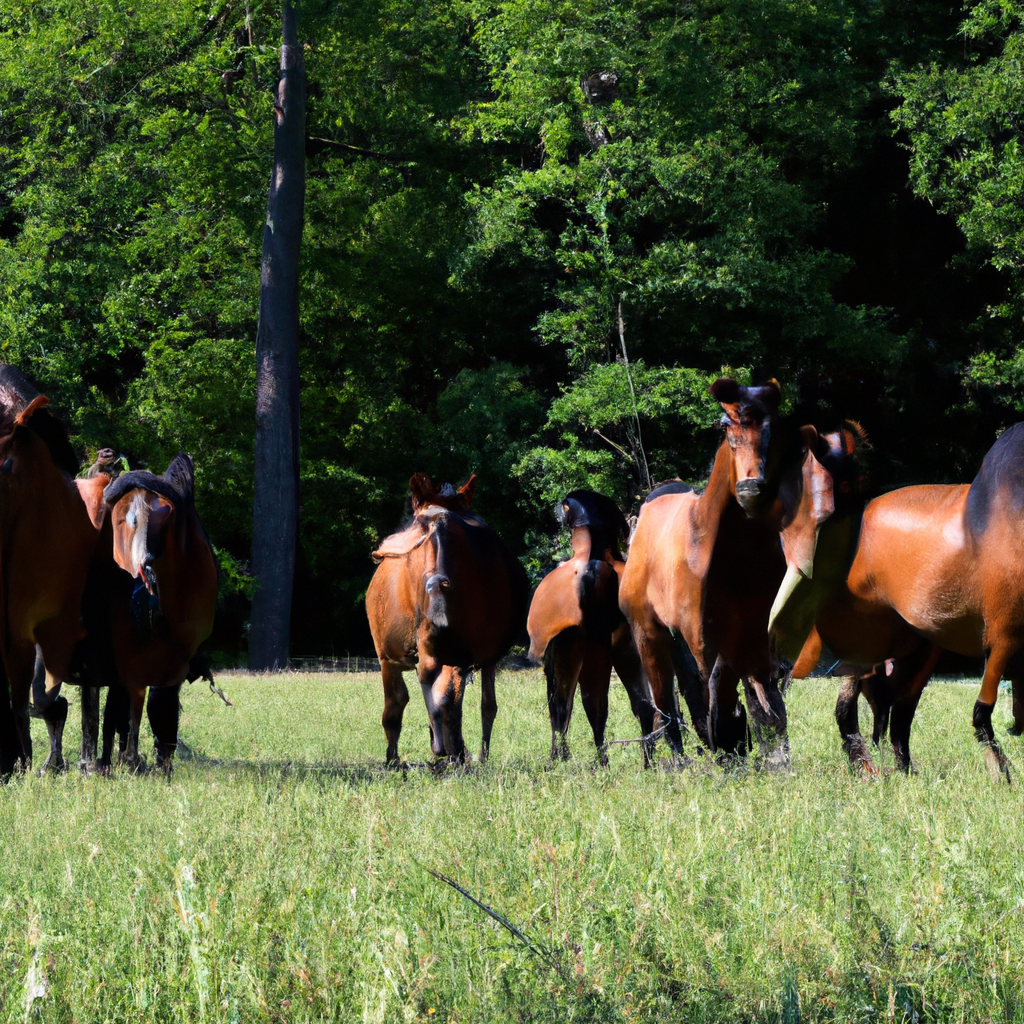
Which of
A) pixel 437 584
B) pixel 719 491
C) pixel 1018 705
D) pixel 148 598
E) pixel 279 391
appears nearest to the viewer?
pixel 719 491

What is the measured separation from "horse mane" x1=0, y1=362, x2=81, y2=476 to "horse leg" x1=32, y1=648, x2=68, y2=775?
2.09 metres

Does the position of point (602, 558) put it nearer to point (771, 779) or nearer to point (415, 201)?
point (771, 779)

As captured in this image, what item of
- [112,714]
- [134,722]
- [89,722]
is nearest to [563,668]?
[134,722]

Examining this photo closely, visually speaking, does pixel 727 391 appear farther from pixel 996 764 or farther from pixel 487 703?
pixel 487 703

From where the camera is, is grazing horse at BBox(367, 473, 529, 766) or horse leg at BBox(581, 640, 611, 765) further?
horse leg at BBox(581, 640, 611, 765)

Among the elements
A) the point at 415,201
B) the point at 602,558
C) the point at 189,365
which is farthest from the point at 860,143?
the point at 602,558

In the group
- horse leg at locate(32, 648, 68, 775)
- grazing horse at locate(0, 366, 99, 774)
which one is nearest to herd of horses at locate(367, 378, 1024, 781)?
grazing horse at locate(0, 366, 99, 774)

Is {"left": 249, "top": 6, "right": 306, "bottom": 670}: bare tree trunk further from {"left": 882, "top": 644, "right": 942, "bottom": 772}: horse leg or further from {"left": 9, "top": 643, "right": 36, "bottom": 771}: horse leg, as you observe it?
{"left": 882, "top": 644, "right": 942, "bottom": 772}: horse leg

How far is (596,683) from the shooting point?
10352 mm

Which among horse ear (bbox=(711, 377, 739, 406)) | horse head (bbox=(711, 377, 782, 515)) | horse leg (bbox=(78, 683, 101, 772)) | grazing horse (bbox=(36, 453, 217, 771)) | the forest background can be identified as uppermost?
the forest background

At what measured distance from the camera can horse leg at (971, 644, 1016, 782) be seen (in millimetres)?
7500

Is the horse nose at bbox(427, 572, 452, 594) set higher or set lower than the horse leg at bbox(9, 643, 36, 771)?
higher

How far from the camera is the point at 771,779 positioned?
727 centimetres

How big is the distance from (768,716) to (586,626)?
2.37 m
